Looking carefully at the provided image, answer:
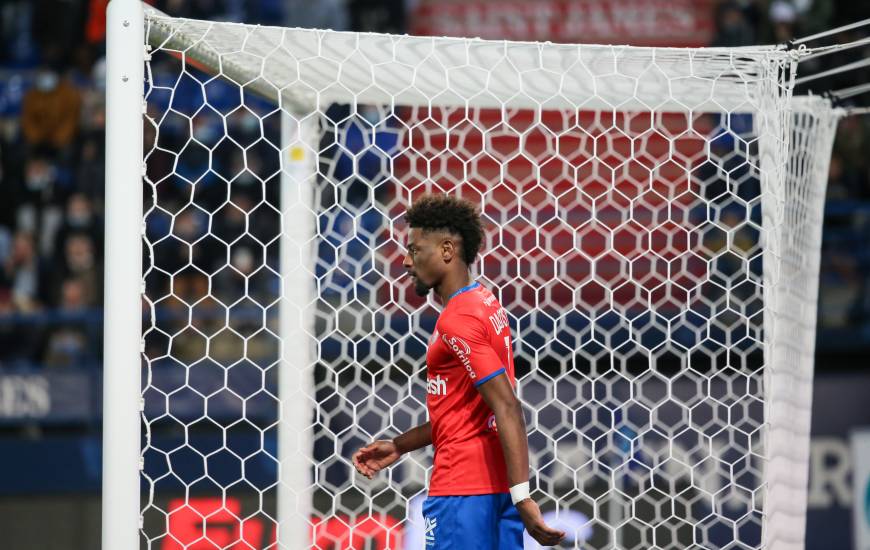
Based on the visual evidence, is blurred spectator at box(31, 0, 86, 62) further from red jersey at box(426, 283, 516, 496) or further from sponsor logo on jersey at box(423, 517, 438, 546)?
sponsor logo on jersey at box(423, 517, 438, 546)

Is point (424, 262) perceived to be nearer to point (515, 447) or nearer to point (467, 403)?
point (467, 403)

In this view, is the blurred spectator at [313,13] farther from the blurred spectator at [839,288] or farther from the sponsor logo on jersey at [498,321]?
the sponsor logo on jersey at [498,321]

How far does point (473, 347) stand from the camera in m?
2.61

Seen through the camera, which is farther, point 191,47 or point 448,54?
point 448,54

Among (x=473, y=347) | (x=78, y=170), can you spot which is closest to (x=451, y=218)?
(x=473, y=347)

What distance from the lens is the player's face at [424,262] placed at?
9.04 feet

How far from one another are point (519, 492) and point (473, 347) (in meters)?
0.37

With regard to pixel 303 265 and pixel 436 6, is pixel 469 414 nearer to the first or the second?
pixel 303 265

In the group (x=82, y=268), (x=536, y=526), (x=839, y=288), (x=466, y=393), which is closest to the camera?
(x=536, y=526)

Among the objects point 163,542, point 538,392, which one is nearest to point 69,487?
point 163,542

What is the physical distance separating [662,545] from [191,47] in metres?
3.49

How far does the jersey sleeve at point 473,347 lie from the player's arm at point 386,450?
432 mm

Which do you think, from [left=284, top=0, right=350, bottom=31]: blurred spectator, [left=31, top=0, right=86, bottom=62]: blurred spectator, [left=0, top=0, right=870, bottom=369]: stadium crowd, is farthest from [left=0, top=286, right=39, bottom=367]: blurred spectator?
[left=284, top=0, right=350, bottom=31]: blurred spectator

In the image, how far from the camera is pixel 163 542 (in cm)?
532
